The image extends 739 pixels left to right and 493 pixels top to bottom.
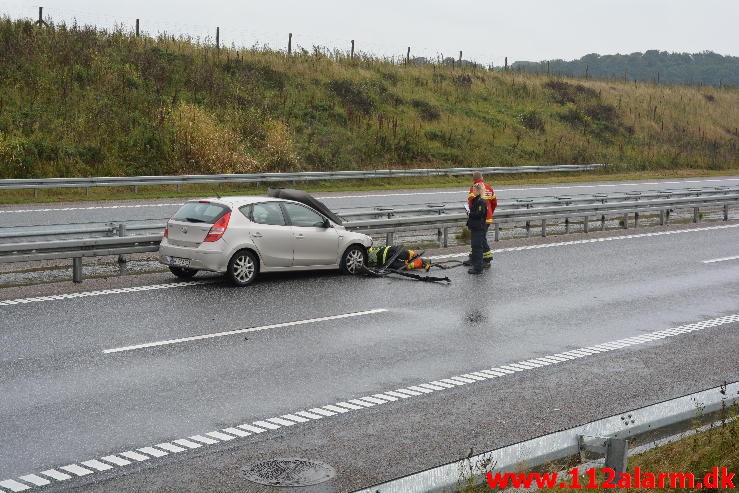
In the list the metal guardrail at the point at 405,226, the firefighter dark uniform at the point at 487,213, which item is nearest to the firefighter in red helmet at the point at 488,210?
the firefighter dark uniform at the point at 487,213

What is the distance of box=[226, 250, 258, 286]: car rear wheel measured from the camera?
15484 mm

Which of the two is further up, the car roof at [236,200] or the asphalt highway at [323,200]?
the car roof at [236,200]

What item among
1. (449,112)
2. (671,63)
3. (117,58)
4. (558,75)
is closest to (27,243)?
(117,58)

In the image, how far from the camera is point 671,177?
47.6 meters

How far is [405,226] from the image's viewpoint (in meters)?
20.6

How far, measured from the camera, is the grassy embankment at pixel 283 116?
107 feet

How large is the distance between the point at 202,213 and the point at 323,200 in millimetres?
14548

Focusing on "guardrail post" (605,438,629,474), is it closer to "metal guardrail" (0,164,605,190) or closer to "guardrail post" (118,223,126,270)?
"guardrail post" (118,223,126,270)

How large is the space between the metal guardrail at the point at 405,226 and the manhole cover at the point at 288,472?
8.54 m

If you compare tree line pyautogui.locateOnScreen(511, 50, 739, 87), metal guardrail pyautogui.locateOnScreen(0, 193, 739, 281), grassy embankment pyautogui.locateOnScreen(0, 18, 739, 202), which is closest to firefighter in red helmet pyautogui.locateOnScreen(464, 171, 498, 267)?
metal guardrail pyautogui.locateOnScreen(0, 193, 739, 281)

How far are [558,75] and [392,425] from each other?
57.2 m

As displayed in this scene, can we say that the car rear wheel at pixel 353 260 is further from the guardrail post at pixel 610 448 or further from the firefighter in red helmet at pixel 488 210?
the guardrail post at pixel 610 448

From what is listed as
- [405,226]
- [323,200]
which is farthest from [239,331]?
[323,200]

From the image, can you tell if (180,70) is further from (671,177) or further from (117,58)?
(671,177)
